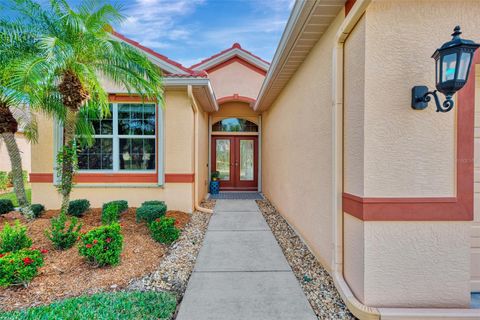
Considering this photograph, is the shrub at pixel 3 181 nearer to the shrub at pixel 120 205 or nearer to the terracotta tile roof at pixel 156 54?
the shrub at pixel 120 205

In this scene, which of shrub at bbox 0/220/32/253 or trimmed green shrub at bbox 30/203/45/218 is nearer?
shrub at bbox 0/220/32/253

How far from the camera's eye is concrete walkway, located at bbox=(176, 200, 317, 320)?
2.58m

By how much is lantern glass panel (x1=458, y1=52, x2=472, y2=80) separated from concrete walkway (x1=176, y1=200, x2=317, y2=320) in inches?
107

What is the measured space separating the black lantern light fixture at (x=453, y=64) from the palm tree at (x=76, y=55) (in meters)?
4.51

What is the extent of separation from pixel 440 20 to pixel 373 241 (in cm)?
239

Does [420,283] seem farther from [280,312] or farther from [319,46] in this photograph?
[319,46]

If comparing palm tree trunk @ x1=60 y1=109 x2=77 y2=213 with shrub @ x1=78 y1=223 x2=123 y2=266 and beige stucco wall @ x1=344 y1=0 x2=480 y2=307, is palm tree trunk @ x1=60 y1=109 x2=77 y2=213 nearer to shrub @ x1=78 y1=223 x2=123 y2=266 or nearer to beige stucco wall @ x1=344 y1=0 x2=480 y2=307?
shrub @ x1=78 y1=223 x2=123 y2=266

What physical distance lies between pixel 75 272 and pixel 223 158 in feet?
25.7

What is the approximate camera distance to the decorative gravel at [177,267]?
10.3 ft

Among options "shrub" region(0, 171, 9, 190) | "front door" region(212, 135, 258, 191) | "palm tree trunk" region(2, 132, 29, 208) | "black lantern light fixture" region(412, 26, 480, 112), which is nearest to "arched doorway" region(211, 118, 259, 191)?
"front door" region(212, 135, 258, 191)

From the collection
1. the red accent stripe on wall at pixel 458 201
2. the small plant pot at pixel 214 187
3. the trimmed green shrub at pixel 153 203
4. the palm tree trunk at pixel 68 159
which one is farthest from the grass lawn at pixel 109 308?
the small plant pot at pixel 214 187

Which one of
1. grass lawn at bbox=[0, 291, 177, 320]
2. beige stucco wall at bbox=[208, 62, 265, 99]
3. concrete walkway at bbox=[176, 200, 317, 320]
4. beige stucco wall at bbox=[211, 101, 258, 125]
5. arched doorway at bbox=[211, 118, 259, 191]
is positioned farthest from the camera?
arched doorway at bbox=[211, 118, 259, 191]

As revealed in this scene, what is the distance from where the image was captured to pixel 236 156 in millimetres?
10805

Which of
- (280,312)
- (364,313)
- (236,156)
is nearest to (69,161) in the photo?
(280,312)
